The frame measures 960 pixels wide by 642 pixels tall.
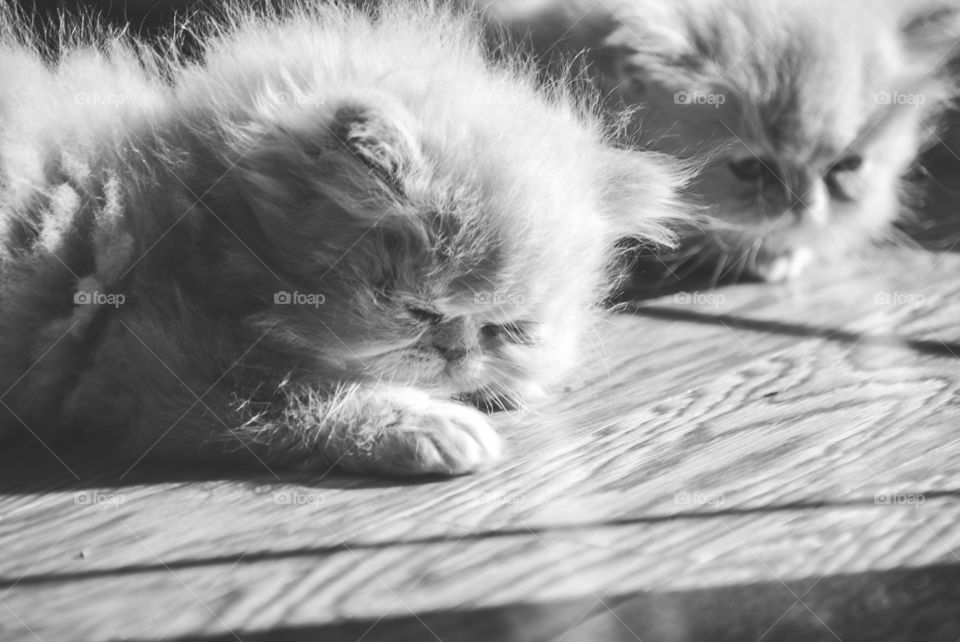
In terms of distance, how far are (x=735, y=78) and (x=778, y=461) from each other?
117cm

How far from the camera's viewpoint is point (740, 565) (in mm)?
1190

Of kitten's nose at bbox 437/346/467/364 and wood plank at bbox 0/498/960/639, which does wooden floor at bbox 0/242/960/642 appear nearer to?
wood plank at bbox 0/498/960/639

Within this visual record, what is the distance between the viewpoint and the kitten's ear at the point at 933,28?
2.52m

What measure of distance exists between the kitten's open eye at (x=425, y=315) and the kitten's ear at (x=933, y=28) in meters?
1.66

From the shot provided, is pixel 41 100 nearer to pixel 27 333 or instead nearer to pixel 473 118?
pixel 27 333
